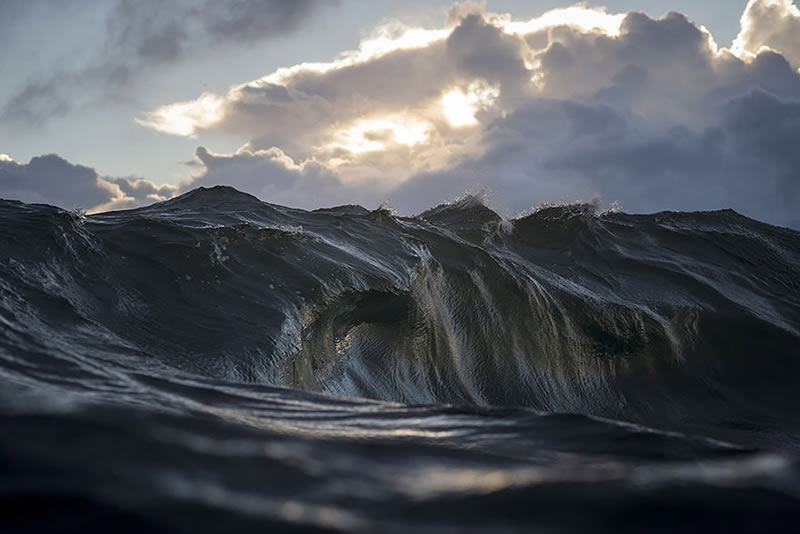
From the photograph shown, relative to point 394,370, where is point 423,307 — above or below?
above

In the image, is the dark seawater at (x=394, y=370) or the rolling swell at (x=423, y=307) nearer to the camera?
the dark seawater at (x=394, y=370)

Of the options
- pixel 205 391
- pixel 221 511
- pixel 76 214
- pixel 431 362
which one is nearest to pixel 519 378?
pixel 431 362

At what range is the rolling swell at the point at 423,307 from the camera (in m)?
4.01

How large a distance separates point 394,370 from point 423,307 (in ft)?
2.36

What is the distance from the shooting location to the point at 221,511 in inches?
40.3

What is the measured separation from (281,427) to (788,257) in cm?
1002

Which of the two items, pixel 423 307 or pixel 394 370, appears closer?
pixel 394 370

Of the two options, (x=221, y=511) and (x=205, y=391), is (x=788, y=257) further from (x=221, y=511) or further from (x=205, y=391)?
(x=221, y=511)

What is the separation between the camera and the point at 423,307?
595 cm

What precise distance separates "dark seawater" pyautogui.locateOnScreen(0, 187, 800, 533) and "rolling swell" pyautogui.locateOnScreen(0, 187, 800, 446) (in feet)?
0.08

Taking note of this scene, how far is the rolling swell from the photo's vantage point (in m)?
4.01

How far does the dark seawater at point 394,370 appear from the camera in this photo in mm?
1074

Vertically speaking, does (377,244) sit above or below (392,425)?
above

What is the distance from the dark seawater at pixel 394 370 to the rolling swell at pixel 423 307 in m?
0.03
